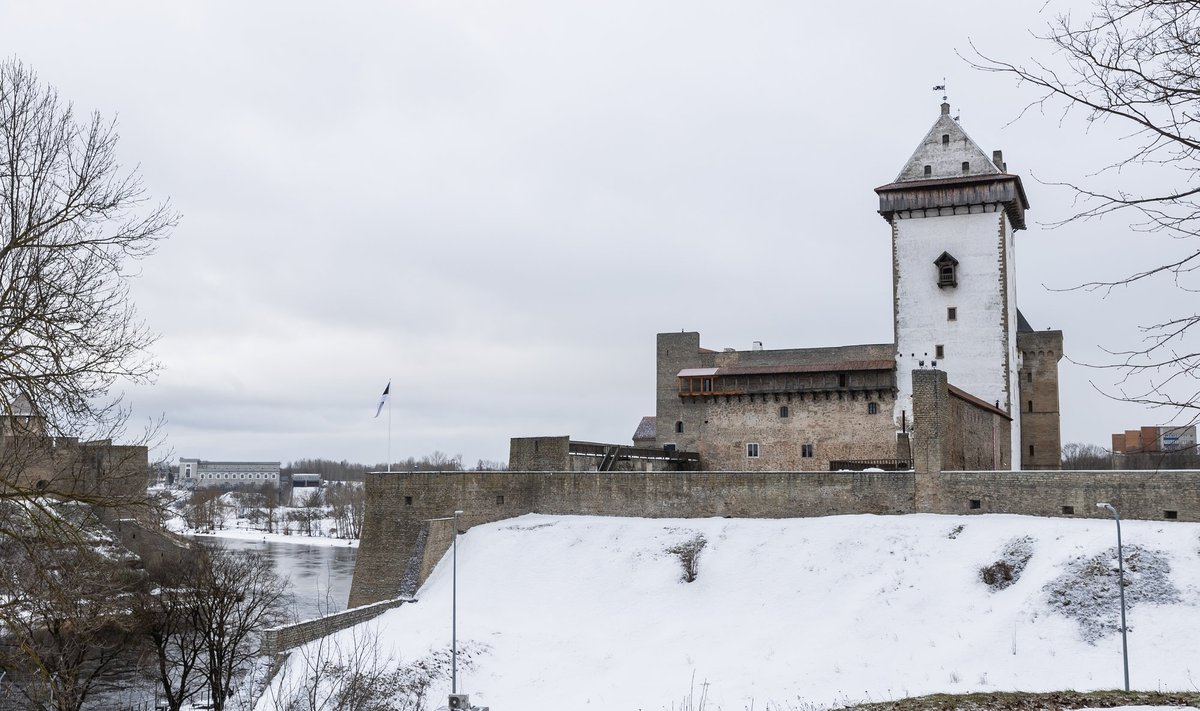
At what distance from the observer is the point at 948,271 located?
39.1 m

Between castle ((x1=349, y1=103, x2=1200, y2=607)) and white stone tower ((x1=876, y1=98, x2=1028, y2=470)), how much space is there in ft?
0.19

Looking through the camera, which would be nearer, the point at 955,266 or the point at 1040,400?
the point at 955,266

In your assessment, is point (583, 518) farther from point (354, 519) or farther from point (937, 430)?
point (354, 519)

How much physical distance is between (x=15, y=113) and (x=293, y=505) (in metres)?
130

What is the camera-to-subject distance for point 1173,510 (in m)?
26.2

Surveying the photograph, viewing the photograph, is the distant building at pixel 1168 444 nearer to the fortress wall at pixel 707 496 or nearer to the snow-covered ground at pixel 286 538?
the fortress wall at pixel 707 496

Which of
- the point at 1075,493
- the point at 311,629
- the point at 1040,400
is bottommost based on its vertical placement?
the point at 311,629

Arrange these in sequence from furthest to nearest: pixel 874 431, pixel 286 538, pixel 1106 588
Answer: pixel 286 538, pixel 874 431, pixel 1106 588

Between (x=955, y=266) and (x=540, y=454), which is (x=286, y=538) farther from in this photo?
(x=955, y=266)

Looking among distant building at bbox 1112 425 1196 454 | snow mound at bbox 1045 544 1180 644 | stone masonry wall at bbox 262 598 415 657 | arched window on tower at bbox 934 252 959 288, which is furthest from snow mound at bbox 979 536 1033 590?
distant building at bbox 1112 425 1196 454

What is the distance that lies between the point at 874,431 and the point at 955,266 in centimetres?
760

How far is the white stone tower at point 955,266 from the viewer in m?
38.4

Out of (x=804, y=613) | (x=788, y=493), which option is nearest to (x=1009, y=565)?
(x=804, y=613)

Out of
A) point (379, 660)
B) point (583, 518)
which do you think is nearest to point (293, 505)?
point (583, 518)
